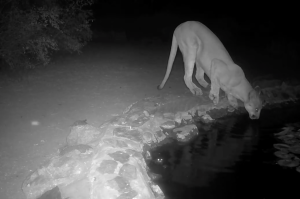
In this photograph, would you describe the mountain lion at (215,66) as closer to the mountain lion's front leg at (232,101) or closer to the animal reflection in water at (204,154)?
the mountain lion's front leg at (232,101)

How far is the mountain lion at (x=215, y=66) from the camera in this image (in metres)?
6.44

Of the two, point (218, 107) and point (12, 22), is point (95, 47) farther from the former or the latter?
point (218, 107)

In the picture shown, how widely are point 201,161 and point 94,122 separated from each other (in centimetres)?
220

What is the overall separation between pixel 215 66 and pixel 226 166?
2815 mm

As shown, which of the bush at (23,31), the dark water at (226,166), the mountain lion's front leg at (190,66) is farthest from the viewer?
the bush at (23,31)

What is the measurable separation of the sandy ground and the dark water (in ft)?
5.75

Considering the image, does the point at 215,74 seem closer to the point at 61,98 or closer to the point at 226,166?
the point at 226,166

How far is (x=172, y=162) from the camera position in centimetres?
471

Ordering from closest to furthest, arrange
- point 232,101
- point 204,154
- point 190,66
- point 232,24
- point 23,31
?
point 204,154 → point 232,101 → point 190,66 → point 23,31 → point 232,24

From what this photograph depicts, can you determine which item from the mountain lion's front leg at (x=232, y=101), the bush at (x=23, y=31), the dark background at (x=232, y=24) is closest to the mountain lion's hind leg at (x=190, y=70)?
the mountain lion's front leg at (x=232, y=101)

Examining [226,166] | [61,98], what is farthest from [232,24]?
[226,166]

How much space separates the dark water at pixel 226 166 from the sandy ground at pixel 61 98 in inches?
68.9

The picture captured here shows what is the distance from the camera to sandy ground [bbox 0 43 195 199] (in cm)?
437

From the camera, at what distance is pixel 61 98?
22.2 ft
